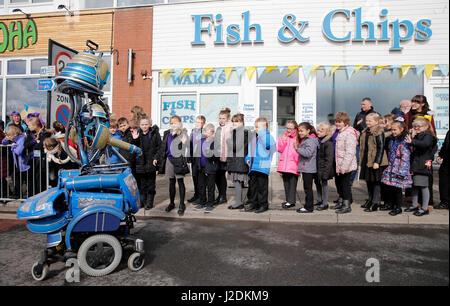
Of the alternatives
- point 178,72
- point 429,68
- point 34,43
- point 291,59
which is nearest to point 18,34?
point 34,43

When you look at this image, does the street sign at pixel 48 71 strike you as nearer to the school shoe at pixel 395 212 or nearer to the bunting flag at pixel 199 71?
the bunting flag at pixel 199 71

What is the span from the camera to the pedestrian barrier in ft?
22.3

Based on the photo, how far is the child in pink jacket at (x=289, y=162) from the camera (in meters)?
6.37

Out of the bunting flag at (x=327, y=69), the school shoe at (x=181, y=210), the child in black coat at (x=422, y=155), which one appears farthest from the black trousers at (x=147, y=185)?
the bunting flag at (x=327, y=69)

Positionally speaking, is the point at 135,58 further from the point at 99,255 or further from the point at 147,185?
the point at 99,255

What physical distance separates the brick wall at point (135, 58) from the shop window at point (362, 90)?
657 centimetres

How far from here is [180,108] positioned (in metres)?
12.1

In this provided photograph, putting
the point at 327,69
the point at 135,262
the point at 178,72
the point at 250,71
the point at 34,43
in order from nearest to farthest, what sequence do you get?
the point at 135,262 < the point at 327,69 < the point at 250,71 < the point at 178,72 < the point at 34,43

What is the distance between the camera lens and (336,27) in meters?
11.2

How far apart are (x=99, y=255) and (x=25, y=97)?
12.7 meters

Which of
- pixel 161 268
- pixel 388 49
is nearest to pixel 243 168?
pixel 161 268

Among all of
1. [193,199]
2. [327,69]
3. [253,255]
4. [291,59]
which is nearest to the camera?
[253,255]

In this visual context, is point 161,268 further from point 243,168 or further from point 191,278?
point 243,168

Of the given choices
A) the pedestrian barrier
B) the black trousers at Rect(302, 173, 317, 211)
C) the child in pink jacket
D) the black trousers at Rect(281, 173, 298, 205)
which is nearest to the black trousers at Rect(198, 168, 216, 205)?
the child in pink jacket
